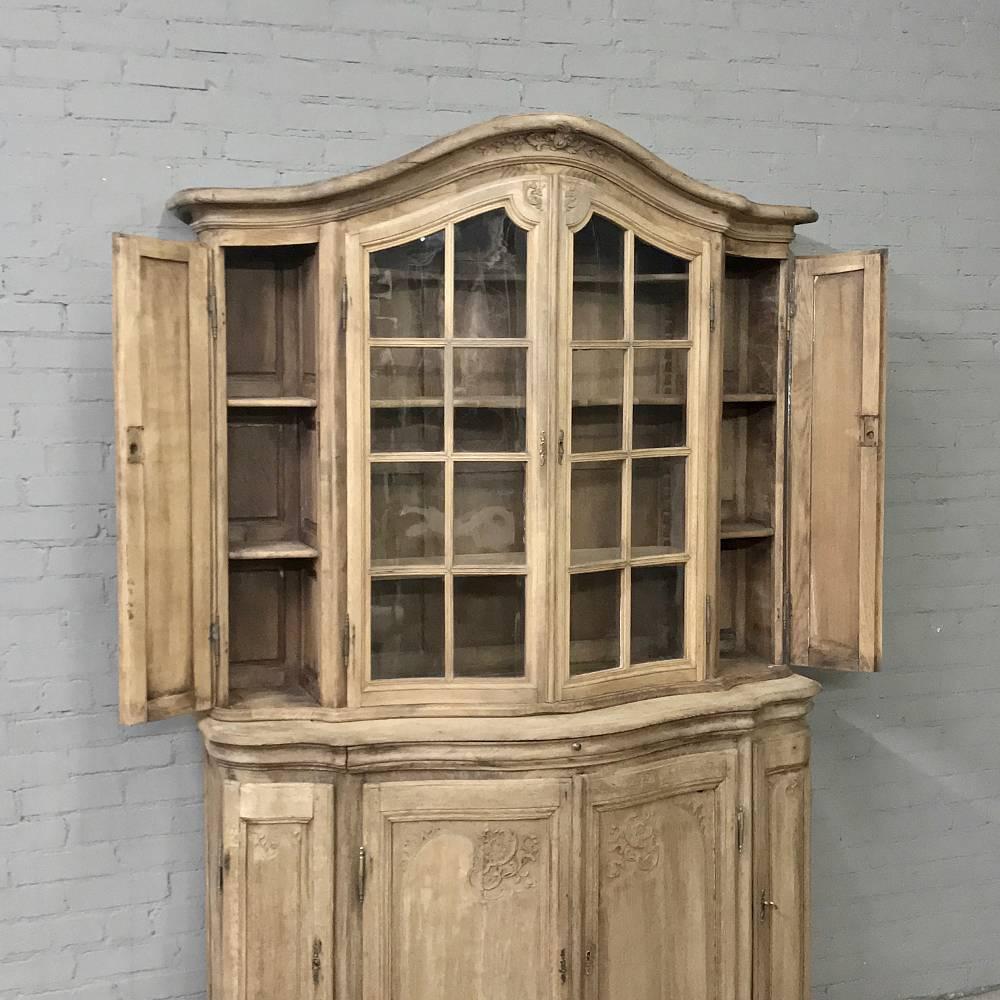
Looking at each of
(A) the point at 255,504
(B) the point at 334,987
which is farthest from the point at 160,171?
(B) the point at 334,987

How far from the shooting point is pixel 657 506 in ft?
9.37

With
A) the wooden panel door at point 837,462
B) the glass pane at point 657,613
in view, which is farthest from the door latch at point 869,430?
the glass pane at point 657,613

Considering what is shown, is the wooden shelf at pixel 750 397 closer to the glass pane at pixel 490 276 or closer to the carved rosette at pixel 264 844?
the glass pane at pixel 490 276

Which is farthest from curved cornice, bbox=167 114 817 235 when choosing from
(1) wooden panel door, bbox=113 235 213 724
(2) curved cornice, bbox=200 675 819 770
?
(2) curved cornice, bbox=200 675 819 770

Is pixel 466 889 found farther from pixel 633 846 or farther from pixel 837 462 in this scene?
pixel 837 462

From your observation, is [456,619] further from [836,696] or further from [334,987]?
[836,696]

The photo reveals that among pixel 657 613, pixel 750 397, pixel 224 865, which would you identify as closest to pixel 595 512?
pixel 657 613

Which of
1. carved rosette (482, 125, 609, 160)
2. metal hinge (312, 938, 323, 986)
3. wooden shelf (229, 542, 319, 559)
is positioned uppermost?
carved rosette (482, 125, 609, 160)

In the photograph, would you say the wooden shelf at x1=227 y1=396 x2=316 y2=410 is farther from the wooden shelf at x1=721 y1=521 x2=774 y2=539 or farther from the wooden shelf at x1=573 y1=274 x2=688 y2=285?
the wooden shelf at x1=721 y1=521 x2=774 y2=539

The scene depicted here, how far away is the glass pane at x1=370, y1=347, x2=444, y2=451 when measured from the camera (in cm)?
267

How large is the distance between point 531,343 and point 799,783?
1282 mm

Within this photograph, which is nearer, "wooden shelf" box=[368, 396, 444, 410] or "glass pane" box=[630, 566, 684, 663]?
"wooden shelf" box=[368, 396, 444, 410]

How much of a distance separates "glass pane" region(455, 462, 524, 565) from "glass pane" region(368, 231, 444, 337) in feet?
1.04

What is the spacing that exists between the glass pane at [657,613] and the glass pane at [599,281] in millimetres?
548
